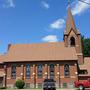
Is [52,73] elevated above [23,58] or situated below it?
below

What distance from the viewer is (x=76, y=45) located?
61.6 m

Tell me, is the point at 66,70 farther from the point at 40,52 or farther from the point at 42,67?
the point at 40,52

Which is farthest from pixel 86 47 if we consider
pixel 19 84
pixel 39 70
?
pixel 19 84

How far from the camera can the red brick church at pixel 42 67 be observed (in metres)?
52.9

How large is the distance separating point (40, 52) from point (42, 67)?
14.3 ft

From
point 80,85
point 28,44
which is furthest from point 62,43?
Answer: point 80,85

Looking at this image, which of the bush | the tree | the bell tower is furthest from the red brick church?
the tree

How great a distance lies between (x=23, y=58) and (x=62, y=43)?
10.7 meters

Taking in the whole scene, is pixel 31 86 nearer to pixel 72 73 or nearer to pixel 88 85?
pixel 72 73

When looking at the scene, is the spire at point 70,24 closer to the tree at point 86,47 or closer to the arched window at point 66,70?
the arched window at point 66,70

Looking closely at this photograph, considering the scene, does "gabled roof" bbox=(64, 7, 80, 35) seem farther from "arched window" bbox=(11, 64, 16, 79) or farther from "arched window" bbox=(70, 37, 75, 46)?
"arched window" bbox=(11, 64, 16, 79)

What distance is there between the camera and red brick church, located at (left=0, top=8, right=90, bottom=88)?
52938 mm

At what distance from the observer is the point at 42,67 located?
54219mm

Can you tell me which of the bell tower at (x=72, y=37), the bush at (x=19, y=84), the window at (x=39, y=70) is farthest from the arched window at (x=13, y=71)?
the bell tower at (x=72, y=37)
